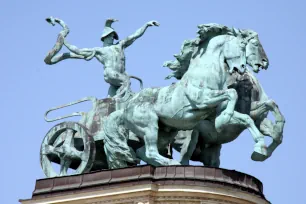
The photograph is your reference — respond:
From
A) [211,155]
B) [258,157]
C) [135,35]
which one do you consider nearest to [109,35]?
[135,35]

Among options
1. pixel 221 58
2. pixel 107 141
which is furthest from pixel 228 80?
Result: pixel 107 141

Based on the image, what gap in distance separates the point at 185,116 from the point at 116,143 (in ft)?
6.39

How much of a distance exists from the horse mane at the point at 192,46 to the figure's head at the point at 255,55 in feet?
1.62

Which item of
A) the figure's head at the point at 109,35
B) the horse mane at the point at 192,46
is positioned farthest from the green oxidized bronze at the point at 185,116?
the figure's head at the point at 109,35

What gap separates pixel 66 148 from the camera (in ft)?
102

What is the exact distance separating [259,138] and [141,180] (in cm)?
284

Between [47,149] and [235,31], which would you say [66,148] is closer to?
[47,149]

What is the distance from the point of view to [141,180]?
29.0 m

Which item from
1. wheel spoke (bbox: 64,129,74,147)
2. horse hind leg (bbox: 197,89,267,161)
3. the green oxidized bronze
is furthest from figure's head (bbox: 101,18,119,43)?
horse hind leg (bbox: 197,89,267,161)

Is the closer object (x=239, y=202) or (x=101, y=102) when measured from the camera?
(x=239, y=202)

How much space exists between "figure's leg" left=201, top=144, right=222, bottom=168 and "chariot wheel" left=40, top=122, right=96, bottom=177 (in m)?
2.74

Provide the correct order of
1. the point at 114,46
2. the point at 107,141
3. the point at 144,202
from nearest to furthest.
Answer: the point at 144,202 < the point at 107,141 < the point at 114,46

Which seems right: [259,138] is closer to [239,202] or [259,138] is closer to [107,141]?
[239,202]

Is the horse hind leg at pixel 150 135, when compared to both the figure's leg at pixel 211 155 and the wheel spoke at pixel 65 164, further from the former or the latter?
the wheel spoke at pixel 65 164
